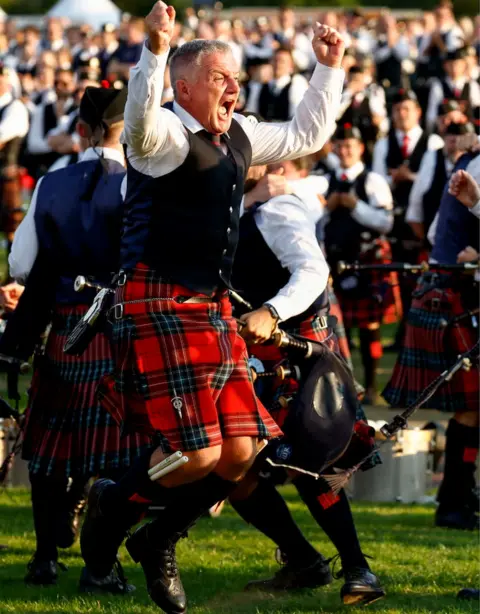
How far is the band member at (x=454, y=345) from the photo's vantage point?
559cm

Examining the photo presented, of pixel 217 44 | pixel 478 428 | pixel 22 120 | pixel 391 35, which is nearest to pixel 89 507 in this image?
pixel 217 44

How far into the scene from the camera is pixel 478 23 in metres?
17.3

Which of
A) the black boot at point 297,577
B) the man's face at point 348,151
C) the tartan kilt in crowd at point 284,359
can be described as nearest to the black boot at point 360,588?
the black boot at point 297,577

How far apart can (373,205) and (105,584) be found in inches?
186

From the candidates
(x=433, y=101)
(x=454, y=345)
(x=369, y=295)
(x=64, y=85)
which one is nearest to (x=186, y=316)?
(x=454, y=345)

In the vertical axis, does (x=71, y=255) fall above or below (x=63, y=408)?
above

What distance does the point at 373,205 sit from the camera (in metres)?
8.78

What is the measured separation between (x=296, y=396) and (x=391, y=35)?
13.4 meters

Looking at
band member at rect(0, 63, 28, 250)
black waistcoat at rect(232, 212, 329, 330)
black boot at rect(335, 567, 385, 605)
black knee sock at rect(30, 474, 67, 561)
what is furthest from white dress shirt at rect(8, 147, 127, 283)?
band member at rect(0, 63, 28, 250)

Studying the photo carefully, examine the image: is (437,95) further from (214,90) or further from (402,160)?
(214,90)

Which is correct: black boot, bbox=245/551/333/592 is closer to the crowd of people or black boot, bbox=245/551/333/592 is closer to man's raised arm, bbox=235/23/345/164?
the crowd of people

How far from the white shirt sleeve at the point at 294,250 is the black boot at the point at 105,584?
103cm

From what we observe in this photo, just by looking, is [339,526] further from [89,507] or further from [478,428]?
[478,428]

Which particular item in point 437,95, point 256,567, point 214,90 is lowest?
point 256,567
